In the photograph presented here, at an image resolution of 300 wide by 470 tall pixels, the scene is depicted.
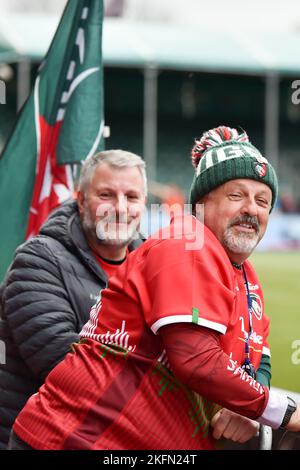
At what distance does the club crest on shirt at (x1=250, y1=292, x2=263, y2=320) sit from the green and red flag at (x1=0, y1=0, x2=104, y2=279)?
2.30 m

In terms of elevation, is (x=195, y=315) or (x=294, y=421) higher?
(x=195, y=315)

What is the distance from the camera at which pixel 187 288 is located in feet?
6.06

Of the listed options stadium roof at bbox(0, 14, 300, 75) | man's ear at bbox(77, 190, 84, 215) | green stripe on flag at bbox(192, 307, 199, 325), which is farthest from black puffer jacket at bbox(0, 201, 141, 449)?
Answer: stadium roof at bbox(0, 14, 300, 75)

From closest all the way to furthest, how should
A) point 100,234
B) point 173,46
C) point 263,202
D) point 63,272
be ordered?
point 263,202, point 63,272, point 100,234, point 173,46

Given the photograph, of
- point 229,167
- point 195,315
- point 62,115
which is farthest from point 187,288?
point 62,115

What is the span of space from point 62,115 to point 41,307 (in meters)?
1.93

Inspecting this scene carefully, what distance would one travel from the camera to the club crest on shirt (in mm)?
2176

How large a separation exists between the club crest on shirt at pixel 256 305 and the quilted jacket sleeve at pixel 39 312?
780 millimetres

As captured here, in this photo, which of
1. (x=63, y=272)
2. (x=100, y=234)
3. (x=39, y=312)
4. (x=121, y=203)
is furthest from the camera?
(x=121, y=203)

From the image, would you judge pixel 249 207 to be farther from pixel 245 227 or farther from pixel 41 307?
pixel 41 307

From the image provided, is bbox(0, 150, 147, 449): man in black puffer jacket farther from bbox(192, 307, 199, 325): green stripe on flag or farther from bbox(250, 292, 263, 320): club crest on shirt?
bbox(192, 307, 199, 325): green stripe on flag

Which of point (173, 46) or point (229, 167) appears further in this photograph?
point (173, 46)

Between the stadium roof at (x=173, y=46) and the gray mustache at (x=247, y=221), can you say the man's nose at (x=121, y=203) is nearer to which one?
the gray mustache at (x=247, y=221)
